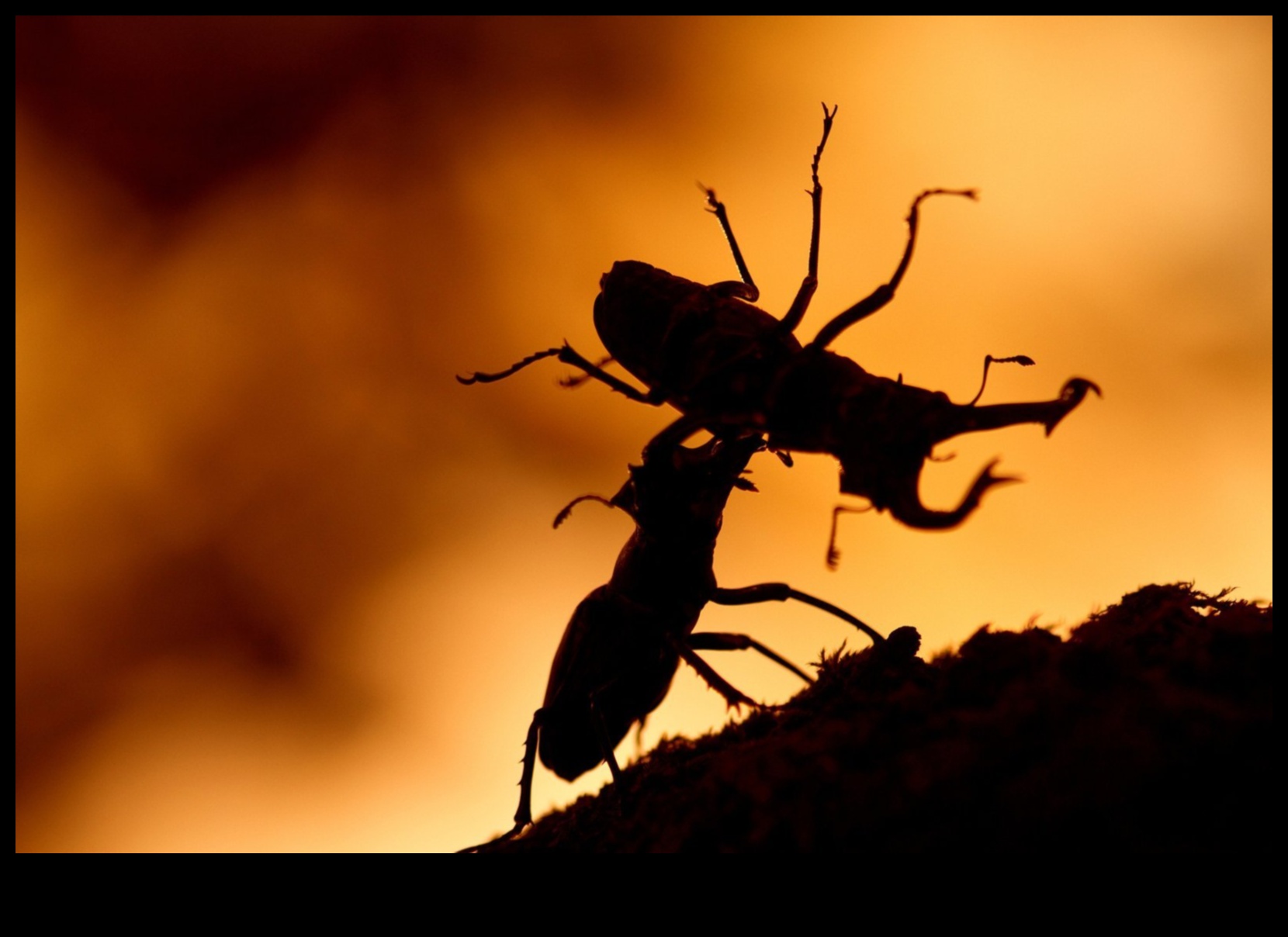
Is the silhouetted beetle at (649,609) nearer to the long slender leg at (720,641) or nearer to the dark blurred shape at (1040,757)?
the long slender leg at (720,641)

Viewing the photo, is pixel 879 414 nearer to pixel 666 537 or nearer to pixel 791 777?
pixel 666 537

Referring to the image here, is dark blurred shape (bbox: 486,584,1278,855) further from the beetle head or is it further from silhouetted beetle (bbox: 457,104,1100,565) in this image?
the beetle head

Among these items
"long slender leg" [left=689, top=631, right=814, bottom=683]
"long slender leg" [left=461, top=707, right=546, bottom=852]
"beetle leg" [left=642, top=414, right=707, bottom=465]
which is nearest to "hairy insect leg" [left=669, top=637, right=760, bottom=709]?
"long slender leg" [left=689, top=631, right=814, bottom=683]

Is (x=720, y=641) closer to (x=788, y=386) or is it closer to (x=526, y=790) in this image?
(x=526, y=790)

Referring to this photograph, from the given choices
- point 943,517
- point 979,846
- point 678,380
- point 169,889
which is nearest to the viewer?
point 979,846

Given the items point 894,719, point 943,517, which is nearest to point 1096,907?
point 894,719

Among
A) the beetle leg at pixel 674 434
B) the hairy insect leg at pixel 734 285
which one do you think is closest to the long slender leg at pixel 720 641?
the beetle leg at pixel 674 434

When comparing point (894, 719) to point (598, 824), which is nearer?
point (894, 719)
